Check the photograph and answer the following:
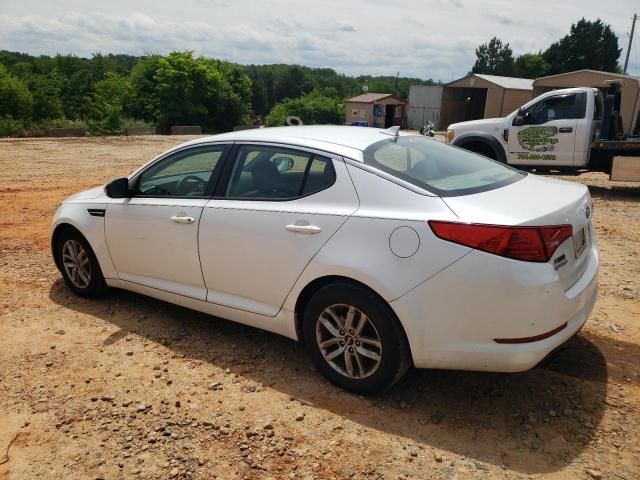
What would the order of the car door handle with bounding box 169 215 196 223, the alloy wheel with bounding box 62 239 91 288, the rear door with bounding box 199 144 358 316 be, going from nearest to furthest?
the rear door with bounding box 199 144 358 316 → the car door handle with bounding box 169 215 196 223 → the alloy wheel with bounding box 62 239 91 288

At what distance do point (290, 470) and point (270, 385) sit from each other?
802mm

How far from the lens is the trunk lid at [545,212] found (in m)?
2.65

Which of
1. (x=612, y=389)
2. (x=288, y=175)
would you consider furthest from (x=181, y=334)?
(x=612, y=389)

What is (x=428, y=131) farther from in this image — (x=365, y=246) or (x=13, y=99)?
(x=13, y=99)

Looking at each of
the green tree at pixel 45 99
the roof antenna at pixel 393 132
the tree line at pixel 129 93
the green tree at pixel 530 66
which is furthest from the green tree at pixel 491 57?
the roof antenna at pixel 393 132

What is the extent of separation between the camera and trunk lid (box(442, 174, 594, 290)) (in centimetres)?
265

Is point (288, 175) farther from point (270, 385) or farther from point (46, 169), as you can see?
point (46, 169)

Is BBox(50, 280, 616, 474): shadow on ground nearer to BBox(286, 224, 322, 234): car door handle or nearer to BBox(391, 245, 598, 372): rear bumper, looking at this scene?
BBox(391, 245, 598, 372): rear bumper

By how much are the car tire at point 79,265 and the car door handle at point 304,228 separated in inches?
88.4

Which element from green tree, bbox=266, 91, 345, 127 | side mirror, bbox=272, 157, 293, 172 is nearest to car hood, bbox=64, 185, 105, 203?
side mirror, bbox=272, 157, 293, 172

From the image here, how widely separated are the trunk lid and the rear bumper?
0.14m

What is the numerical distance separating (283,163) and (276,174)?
91 millimetres

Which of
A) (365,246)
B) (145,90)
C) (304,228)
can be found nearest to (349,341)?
(365,246)

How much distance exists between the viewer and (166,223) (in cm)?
382
